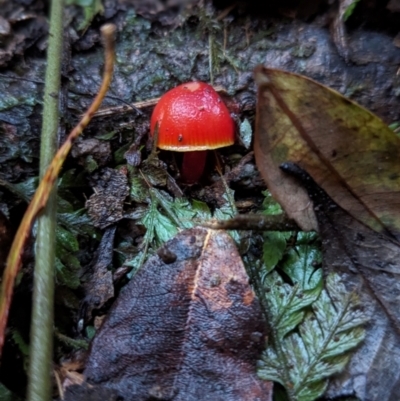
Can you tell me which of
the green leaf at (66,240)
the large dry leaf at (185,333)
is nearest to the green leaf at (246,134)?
the large dry leaf at (185,333)

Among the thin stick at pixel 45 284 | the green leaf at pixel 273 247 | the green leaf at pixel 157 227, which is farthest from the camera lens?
the green leaf at pixel 157 227

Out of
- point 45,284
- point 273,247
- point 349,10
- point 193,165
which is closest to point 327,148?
point 273,247

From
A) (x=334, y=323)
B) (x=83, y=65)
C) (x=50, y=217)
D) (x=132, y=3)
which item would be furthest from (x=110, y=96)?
(x=334, y=323)

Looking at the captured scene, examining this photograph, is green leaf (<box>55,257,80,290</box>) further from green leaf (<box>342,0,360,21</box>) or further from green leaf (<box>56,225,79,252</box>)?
green leaf (<box>342,0,360,21</box>)

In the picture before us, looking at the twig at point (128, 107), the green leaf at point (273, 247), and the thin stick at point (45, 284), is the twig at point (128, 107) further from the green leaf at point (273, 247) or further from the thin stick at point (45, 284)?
the green leaf at point (273, 247)

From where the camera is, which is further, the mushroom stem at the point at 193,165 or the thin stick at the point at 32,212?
the mushroom stem at the point at 193,165

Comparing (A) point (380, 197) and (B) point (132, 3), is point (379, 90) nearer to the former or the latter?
(A) point (380, 197)
